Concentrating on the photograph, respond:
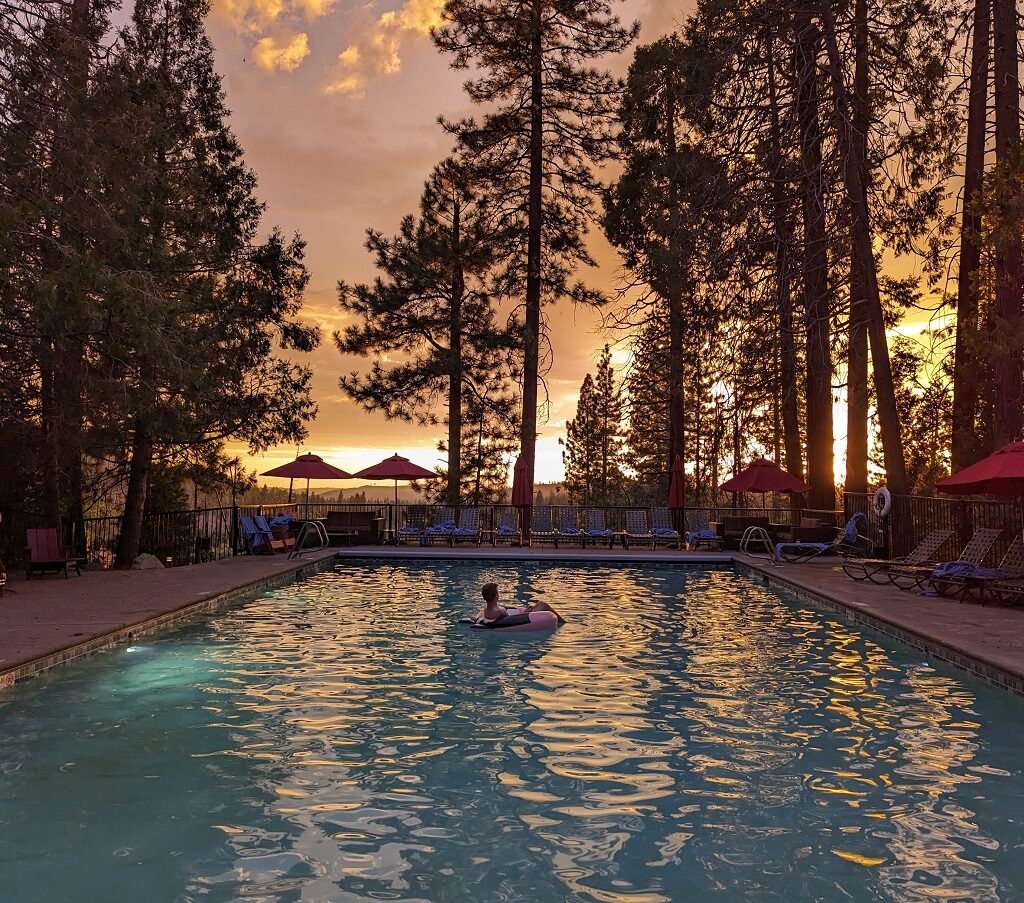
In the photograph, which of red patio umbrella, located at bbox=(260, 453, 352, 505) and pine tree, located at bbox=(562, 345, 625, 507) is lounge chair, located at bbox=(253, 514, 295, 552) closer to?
red patio umbrella, located at bbox=(260, 453, 352, 505)

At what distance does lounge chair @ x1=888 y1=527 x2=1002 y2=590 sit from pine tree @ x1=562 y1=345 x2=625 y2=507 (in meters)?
45.9

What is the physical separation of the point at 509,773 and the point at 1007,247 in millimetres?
13295

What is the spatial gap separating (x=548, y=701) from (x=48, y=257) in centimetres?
1006

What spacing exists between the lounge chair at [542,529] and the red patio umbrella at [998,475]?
1096cm

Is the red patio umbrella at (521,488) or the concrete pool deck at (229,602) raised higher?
the red patio umbrella at (521,488)

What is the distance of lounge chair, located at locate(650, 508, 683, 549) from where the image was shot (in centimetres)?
2111

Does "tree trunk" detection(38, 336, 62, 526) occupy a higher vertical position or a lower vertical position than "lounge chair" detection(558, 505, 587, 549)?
higher

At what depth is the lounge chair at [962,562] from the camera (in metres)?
11.8

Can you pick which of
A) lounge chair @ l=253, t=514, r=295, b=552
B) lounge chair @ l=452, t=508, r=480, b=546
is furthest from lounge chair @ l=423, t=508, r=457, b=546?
lounge chair @ l=253, t=514, r=295, b=552

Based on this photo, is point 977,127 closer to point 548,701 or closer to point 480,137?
point 480,137

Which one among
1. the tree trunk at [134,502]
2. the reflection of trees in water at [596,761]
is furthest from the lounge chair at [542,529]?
the reflection of trees in water at [596,761]

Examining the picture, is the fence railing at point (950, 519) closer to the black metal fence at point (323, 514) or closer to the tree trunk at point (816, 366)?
the black metal fence at point (323, 514)

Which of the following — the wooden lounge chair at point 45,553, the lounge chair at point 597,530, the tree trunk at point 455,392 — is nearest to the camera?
the wooden lounge chair at point 45,553

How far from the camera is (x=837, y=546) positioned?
17.2 m
